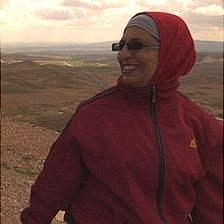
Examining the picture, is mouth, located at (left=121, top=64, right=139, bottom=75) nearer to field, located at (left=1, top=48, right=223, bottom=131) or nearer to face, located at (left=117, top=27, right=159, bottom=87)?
face, located at (left=117, top=27, right=159, bottom=87)

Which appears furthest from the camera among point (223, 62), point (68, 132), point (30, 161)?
point (223, 62)

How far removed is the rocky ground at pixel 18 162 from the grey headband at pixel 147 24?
3.64m

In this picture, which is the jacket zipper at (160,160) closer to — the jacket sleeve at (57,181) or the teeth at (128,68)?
the teeth at (128,68)

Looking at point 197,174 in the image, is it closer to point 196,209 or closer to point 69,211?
point 196,209

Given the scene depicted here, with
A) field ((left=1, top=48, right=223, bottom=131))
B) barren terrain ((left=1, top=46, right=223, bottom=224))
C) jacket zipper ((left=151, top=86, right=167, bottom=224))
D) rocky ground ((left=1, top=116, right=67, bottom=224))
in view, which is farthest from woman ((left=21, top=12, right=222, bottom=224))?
field ((left=1, top=48, right=223, bottom=131))

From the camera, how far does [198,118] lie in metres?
1.49

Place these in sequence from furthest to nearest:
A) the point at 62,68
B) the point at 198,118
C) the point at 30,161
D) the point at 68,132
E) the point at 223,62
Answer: the point at 223,62 < the point at 62,68 < the point at 30,161 < the point at 198,118 < the point at 68,132

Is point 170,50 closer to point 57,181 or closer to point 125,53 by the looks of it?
point 125,53

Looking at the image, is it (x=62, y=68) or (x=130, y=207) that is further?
(x=62, y=68)

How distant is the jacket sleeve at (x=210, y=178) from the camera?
1473 mm

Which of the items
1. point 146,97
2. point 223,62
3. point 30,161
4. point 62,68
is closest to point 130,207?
point 146,97

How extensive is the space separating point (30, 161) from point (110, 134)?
677cm

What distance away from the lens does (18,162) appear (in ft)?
25.6

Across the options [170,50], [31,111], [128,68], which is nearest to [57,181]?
[128,68]
